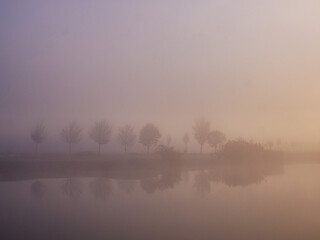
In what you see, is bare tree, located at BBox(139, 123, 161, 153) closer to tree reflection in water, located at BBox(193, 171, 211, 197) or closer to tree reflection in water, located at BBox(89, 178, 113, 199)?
tree reflection in water, located at BBox(193, 171, 211, 197)

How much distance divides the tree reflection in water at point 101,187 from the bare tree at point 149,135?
67.1 ft

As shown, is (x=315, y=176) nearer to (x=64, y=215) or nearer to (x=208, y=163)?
(x=208, y=163)

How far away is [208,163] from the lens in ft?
142

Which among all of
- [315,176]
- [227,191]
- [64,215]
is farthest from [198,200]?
[315,176]

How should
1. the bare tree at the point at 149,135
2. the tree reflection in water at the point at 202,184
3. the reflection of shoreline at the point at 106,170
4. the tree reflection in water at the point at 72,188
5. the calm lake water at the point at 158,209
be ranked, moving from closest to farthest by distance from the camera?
the calm lake water at the point at 158,209 → the tree reflection in water at the point at 72,188 → the tree reflection in water at the point at 202,184 → the reflection of shoreline at the point at 106,170 → the bare tree at the point at 149,135

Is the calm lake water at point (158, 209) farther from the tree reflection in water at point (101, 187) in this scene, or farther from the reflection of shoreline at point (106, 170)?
the reflection of shoreline at point (106, 170)

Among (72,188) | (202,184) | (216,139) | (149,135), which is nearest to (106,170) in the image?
(72,188)

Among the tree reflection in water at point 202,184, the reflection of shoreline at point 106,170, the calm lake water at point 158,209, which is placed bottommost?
the calm lake water at point 158,209

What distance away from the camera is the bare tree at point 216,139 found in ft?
167

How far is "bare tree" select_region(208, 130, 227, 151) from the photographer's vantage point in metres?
50.9

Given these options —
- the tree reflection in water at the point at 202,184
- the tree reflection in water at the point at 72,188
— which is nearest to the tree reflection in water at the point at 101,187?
the tree reflection in water at the point at 72,188

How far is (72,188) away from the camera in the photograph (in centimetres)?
2420

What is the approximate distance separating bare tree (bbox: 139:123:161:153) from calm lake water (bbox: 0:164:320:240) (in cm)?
2122

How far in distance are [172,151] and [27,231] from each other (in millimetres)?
29537
